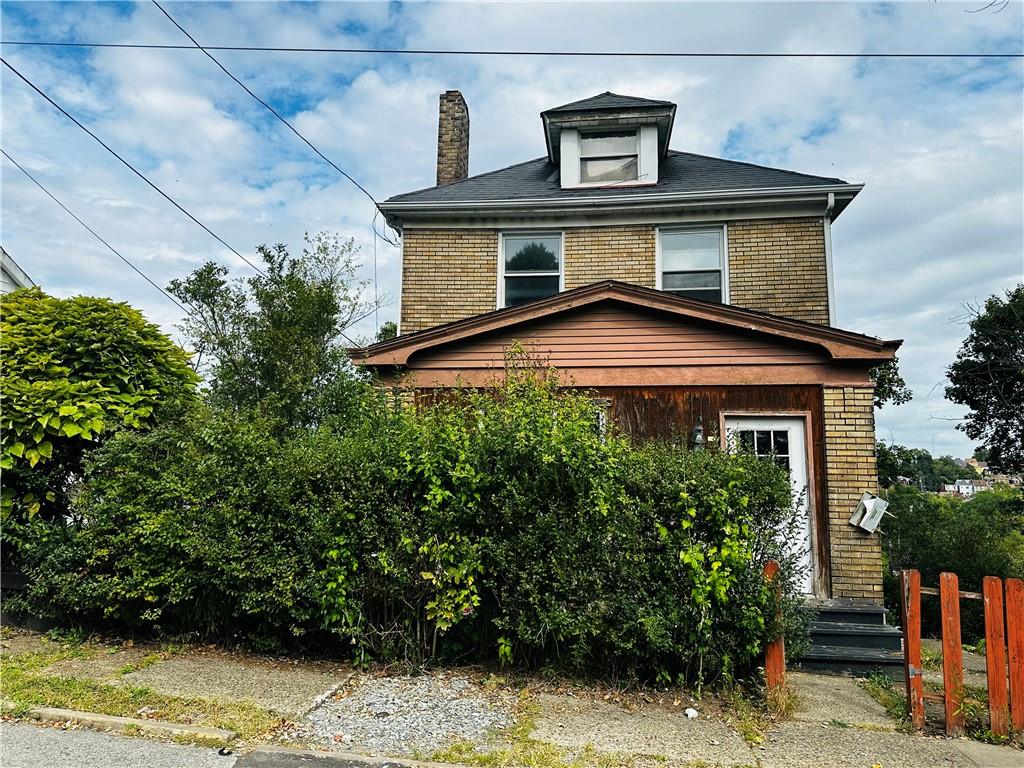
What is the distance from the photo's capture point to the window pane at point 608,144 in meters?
11.8

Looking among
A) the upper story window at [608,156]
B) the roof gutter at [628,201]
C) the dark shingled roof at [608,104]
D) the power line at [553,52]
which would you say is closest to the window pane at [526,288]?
the roof gutter at [628,201]

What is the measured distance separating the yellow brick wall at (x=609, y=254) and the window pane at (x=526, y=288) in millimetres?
319

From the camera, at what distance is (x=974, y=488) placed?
2541cm

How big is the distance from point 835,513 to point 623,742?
15.5 ft

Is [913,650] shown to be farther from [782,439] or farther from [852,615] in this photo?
[782,439]

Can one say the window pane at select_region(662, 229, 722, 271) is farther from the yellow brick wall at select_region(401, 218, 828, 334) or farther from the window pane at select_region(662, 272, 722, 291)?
the yellow brick wall at select_region(401, 218, 828, 334)

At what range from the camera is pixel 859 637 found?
650 cm


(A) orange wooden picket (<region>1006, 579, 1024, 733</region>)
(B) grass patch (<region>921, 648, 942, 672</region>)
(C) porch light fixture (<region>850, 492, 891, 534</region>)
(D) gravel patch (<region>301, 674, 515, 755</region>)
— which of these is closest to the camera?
(D) gravel patch (<region>301, 674, 515, 755</region>)

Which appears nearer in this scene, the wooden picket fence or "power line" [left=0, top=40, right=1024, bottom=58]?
the wooden picket fence

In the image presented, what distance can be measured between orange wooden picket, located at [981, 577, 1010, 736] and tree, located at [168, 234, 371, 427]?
26.4 ft

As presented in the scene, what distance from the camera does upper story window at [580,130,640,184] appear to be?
11695mm

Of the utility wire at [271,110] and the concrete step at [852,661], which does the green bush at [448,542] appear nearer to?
the concrete step at [852,661]

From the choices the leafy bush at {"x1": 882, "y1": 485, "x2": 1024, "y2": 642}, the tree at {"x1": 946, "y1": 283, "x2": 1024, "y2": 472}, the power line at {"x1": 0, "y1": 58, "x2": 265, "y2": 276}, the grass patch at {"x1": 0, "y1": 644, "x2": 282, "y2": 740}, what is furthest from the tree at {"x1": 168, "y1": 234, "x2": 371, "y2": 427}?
the tree at {"x1": 946, "y1": 283, "x2": 1024, "y2": 472}

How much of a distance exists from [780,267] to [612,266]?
2.77 m
